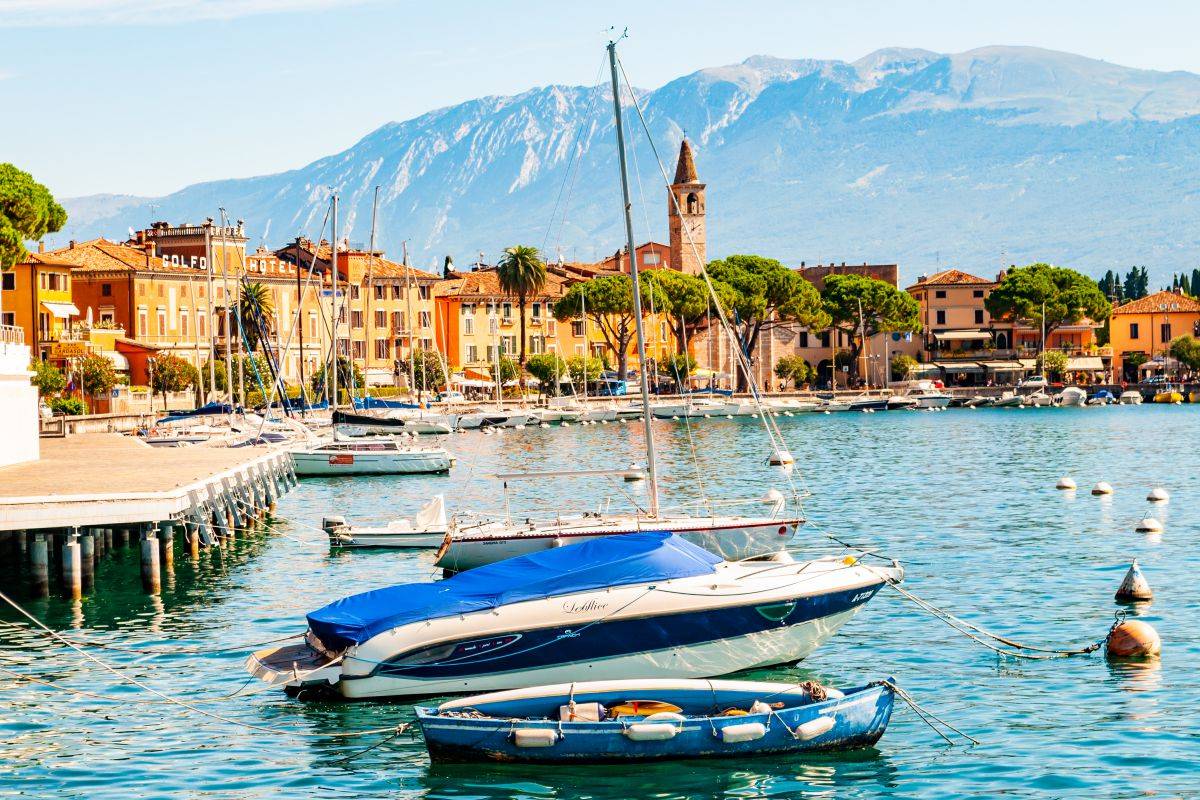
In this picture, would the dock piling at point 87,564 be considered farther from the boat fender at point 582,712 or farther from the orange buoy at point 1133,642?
the orange buoy at point 1133,642

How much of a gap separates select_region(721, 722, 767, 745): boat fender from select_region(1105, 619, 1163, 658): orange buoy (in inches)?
383

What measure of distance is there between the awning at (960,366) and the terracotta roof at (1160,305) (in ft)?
63.8

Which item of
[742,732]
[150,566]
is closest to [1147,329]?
[150,566]

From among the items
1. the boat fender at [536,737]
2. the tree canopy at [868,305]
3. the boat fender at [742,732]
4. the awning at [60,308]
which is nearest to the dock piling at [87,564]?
the boat fender at [536,737]

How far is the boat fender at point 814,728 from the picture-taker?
77.4 ft

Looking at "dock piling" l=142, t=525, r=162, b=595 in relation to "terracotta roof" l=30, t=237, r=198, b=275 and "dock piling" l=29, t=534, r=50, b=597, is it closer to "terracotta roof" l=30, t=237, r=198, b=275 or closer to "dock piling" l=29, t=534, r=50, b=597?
"dock piling" l=29, t=534, r=50, b=597

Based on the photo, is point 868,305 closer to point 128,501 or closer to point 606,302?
point 606,302

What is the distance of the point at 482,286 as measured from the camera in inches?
6358

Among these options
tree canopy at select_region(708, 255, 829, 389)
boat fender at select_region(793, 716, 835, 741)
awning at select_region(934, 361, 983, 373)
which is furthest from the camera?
awning at select_region(934, 361, 983, 373)

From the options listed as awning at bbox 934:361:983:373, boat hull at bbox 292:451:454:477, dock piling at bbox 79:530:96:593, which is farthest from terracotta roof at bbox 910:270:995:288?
dock piling at bbox 79:530:96:593

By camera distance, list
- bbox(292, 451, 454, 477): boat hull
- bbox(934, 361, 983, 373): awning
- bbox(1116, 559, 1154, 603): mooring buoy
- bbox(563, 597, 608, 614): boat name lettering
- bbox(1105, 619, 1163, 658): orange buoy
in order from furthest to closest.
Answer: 1. bbox(934, 361, 983, 373): awning
2. bbox(292, 451, 454, 477): boat hull
3. bbox(1116, 559, 1154, 603): mooring buoy
4. bbox(1105, 619, 1163, 658): orange buoy
5. bbox(563, 597, 608, 614): boat name lettering

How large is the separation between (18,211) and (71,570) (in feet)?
138

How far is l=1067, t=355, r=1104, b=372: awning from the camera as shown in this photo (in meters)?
184

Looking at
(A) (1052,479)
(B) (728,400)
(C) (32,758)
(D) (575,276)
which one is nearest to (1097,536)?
(A) (1052,479)
